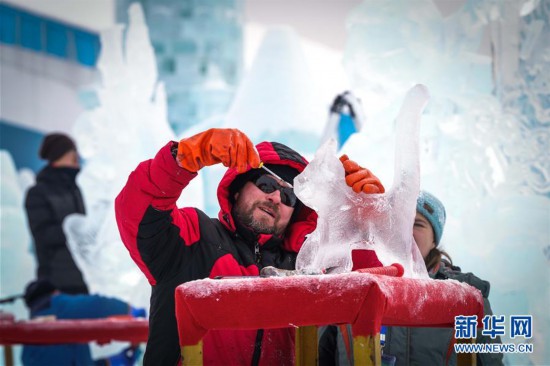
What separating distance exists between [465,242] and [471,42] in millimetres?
876

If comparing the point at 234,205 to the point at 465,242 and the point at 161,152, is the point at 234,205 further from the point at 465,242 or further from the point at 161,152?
the point at 465,242

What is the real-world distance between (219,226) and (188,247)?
13 cm

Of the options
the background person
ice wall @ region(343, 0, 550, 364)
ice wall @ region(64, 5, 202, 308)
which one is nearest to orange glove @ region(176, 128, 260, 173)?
the background person

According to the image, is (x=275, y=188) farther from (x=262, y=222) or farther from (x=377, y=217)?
(x=377, y=217)

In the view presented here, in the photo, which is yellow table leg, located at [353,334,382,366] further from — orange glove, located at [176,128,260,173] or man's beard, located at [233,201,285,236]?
man's beard, located at [233,201,285,236]

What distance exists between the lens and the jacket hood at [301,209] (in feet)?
6.91

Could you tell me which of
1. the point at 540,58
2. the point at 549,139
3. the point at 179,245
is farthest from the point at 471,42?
the point at 179,245

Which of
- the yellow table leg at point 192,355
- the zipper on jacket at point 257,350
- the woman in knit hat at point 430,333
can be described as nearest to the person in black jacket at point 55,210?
the woman in knit hat at point 430,333

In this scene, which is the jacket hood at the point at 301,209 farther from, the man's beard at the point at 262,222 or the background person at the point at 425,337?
the background person at the point at 425,337

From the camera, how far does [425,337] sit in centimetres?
219

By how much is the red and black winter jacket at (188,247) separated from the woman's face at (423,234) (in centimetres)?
39

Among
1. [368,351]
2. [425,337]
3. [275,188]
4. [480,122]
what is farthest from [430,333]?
[480,122]

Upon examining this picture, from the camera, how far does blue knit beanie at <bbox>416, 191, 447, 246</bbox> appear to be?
2.37 m

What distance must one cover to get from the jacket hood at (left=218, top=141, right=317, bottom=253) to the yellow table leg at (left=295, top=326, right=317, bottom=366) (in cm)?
33
